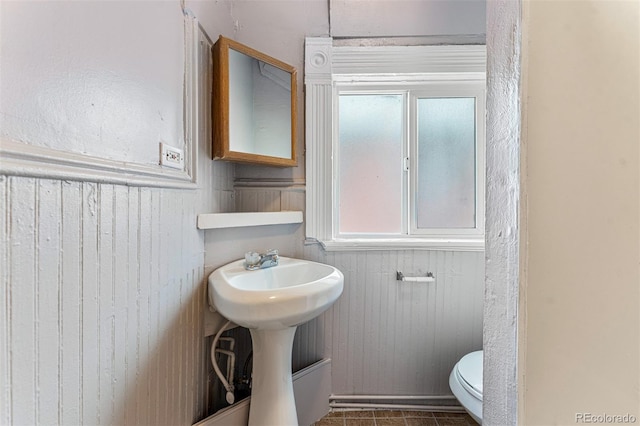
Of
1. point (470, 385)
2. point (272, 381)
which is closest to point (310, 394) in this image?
point (272, 381)

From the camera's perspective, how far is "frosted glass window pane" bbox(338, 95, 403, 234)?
1.44 m

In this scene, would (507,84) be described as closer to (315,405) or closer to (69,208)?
(69,208)

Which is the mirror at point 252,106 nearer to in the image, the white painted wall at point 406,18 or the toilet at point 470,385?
the white painted wall at point 406,18

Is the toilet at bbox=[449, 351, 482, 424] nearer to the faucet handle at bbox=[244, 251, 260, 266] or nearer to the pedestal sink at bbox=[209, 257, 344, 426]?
the pedestal sink at bbox=[209, 257, 344, 426]

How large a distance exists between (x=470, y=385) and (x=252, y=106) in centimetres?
137

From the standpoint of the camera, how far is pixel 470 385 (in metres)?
0.96

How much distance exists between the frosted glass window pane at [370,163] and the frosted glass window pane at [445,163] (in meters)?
0.12

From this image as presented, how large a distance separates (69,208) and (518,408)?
788mm

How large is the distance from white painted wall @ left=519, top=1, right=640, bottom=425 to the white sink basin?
0.57 meters

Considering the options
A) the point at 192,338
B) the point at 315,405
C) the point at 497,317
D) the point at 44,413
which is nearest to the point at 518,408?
the point at 497,317

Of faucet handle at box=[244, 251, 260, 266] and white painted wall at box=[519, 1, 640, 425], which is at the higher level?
white painted wall at box=[519, 1, 640, 425]

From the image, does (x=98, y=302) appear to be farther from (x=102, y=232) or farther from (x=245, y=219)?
(x=245, y=219)

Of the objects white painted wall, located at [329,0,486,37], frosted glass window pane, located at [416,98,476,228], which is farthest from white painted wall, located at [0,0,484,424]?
frosted glass window pane, located at [416,98,476,228]

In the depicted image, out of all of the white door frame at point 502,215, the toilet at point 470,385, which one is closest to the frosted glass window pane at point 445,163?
the toilet at point 470,385
